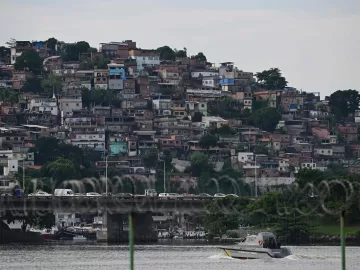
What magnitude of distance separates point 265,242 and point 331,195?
3406 centimetres

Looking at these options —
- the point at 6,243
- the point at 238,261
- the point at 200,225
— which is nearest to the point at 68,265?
the point at 238,261

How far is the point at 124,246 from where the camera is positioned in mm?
120938

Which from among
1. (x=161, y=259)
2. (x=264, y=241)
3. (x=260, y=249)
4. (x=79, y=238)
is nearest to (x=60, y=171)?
(x=79, y=238)

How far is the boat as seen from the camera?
98.6 m

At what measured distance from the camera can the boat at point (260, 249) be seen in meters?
98.6

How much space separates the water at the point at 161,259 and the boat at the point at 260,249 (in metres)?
0.68

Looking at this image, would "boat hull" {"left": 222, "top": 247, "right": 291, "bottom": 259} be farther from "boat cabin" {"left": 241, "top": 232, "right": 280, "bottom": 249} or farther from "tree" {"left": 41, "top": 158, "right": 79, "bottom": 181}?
"tree" {"left": 41, "top": 158, "right": 79, "bottom": 181}

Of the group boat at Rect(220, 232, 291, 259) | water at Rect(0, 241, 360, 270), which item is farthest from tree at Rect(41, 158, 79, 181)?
boat at Rect(220, 232, 291, 259)

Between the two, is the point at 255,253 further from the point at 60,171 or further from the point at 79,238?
the point at 60,171

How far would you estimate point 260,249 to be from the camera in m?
99.4

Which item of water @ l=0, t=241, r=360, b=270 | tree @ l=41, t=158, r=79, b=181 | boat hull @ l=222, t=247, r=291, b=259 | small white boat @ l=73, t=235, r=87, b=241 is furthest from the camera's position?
tree @ l=41, t=158, r=79, b=181

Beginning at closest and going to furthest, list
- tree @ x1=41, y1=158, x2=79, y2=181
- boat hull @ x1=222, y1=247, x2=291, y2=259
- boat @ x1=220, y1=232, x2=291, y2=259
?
1. boat hull @ x1=222, y1=247, x2=291, y2=259
2. boat @ x1=220, y1=232, x2=291, y2=259
3. tree @ x1=41, y1=158, x2=79, y2=181

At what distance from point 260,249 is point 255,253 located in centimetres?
37

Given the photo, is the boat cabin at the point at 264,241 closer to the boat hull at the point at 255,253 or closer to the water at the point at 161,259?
the boat hull at the point at 255,253
